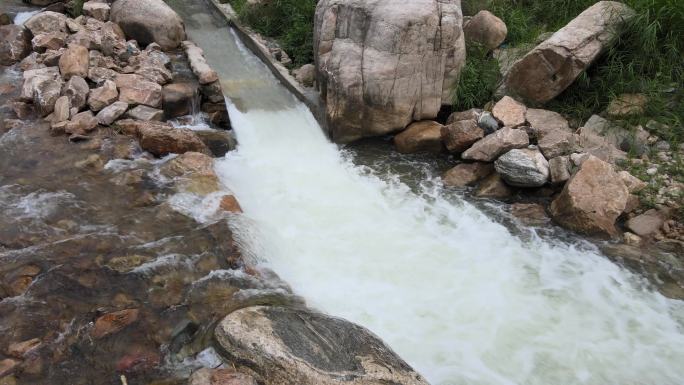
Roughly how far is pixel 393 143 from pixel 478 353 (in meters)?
3.47

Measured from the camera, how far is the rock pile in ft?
19.0

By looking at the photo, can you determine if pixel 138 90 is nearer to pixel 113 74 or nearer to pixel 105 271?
pixel 113 74

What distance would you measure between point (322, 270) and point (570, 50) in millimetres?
4020

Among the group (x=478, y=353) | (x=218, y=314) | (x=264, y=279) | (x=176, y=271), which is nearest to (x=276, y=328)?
(x=218, y=314)

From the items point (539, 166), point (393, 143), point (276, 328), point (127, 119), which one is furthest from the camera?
point (393, 143)

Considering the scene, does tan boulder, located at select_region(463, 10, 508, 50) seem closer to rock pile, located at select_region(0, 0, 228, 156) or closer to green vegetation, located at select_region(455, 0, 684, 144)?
green vegetation, located at select_region(455, 0, 684, 144)

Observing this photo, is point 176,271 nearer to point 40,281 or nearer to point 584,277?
point 40,281

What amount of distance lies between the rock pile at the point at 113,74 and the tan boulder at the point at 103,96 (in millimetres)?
11

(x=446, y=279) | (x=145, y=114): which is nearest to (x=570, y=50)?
(x=446, y=279)

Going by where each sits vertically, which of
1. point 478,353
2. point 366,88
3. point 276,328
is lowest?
point 478,353

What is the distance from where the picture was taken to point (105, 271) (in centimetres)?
391

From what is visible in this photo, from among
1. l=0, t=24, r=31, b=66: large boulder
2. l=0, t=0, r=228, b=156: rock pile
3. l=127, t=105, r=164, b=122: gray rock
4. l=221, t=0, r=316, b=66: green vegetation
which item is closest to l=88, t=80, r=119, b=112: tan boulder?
l=0, t=0, r=228, b=156: rock pile

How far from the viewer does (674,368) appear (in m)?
3.72

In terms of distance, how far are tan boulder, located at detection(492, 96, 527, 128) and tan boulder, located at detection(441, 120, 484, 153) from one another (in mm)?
289
